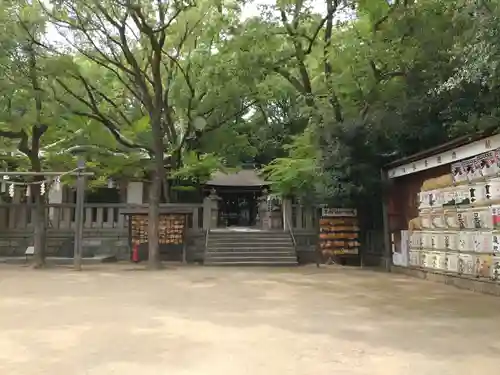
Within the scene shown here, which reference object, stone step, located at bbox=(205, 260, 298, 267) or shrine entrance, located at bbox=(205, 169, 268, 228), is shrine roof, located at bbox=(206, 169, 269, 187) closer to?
shrine entrance, located at bbox=(205, 169, 268, 228)

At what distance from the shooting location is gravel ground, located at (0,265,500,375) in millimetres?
4113

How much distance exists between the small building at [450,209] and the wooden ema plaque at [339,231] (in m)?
A: 1.29

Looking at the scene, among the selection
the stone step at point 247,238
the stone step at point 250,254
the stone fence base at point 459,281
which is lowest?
the stone fence base at point 459,281

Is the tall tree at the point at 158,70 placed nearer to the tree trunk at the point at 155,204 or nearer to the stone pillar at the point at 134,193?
the tree trunk at the point at 155,204

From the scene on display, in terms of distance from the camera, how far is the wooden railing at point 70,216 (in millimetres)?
16578

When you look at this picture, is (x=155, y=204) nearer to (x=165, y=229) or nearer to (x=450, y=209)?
(x=165, y=229)

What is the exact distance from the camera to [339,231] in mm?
13781

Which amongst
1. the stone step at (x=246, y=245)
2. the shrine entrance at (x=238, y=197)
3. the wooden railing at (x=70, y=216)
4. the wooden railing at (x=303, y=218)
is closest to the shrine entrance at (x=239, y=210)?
the shrine entrance at (x=238, y=197)

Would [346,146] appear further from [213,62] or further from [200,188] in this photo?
[200,188]

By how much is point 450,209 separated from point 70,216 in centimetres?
1301

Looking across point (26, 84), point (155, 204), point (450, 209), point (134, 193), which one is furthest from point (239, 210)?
point (450, 209)

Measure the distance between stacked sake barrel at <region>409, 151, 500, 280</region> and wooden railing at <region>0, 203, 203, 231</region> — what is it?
805 centimetres

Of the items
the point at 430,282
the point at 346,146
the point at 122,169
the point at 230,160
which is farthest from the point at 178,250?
the point at 430,282

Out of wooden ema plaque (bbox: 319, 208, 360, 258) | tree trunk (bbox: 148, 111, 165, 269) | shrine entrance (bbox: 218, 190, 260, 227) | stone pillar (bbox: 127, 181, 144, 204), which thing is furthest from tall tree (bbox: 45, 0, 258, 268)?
shrine entrance (bbox: 218, 190, 260, 227)
